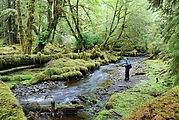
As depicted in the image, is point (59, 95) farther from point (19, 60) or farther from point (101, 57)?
point (101, 57)

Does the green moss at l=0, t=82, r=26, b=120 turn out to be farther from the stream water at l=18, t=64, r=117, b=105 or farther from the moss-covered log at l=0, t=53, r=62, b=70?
the moss-covered log at l=0, t=53, r=62, b=70

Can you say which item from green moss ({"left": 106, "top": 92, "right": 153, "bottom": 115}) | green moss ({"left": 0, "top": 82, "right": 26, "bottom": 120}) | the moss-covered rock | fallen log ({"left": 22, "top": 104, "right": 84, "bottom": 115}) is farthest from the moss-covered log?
the moss-covered rock

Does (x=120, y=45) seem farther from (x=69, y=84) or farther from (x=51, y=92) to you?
(x=51, y=92)

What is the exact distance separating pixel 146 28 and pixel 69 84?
18.4m

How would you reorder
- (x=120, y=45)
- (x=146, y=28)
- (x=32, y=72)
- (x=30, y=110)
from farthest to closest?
(x=120, y=45) → (x=146, y=28) → (x=32, y=72) → (x=30, y=110)

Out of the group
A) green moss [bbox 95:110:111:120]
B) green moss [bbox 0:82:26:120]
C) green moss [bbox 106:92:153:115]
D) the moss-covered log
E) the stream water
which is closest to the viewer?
green moss [bbox 0:82:26:120]

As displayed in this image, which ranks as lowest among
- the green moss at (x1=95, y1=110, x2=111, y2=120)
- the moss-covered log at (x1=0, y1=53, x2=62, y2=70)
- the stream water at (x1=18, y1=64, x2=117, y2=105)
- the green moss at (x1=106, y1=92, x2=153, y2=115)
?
the stream water at (x1=18, y1=64, x2=117, y2=105)

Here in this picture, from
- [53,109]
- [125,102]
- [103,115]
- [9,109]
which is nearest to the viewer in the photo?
[9,109]

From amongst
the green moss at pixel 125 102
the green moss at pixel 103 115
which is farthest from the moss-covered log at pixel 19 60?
the green moss at pixel 103 115

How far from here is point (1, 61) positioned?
30.2 ft

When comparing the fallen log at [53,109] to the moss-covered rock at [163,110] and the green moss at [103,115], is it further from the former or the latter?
the moss-covered rock at [163,110]

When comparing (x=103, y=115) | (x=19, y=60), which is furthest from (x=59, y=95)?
(x=19, y=60)

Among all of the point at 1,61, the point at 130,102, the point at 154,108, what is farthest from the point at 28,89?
the point at 154,108

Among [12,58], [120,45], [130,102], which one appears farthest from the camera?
[120,45]
